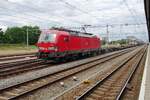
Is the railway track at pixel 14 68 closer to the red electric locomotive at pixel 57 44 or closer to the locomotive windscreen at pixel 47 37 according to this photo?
the red electric locomotive at pixel 57 44

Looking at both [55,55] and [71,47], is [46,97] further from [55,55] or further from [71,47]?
[71,47]

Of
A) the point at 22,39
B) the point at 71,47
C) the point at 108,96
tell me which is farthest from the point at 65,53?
the point at 22,39

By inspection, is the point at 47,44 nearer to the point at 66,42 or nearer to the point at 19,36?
the point at 66,42

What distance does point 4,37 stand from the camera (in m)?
94.1

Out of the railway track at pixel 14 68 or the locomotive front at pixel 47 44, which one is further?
the locomotive front at pixel 47 44

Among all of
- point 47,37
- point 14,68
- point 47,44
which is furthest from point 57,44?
point 14,68

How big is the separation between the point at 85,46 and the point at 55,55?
371 inches

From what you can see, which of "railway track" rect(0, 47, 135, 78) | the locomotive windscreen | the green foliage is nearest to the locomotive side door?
the locomotive windscreen

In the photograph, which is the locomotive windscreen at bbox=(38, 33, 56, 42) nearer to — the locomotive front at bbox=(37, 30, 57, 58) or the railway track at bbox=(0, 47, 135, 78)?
the locomotive front at bbox=(37, 30, 57, 58)

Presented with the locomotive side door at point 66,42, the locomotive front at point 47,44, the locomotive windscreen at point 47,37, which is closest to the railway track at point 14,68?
the locomotive front at point 47,44

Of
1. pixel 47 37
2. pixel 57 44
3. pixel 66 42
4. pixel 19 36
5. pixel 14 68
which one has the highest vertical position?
pixel 19 36

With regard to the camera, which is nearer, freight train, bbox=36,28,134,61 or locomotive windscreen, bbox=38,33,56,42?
freight train, bbox=36,28,134,61

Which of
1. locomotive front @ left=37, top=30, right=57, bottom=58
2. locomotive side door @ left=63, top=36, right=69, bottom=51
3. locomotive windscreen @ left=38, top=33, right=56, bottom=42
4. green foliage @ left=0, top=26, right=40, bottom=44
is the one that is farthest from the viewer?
green foliage @ left=0, top=26, right=40, bottom=44

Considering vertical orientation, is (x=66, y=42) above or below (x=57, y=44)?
above
